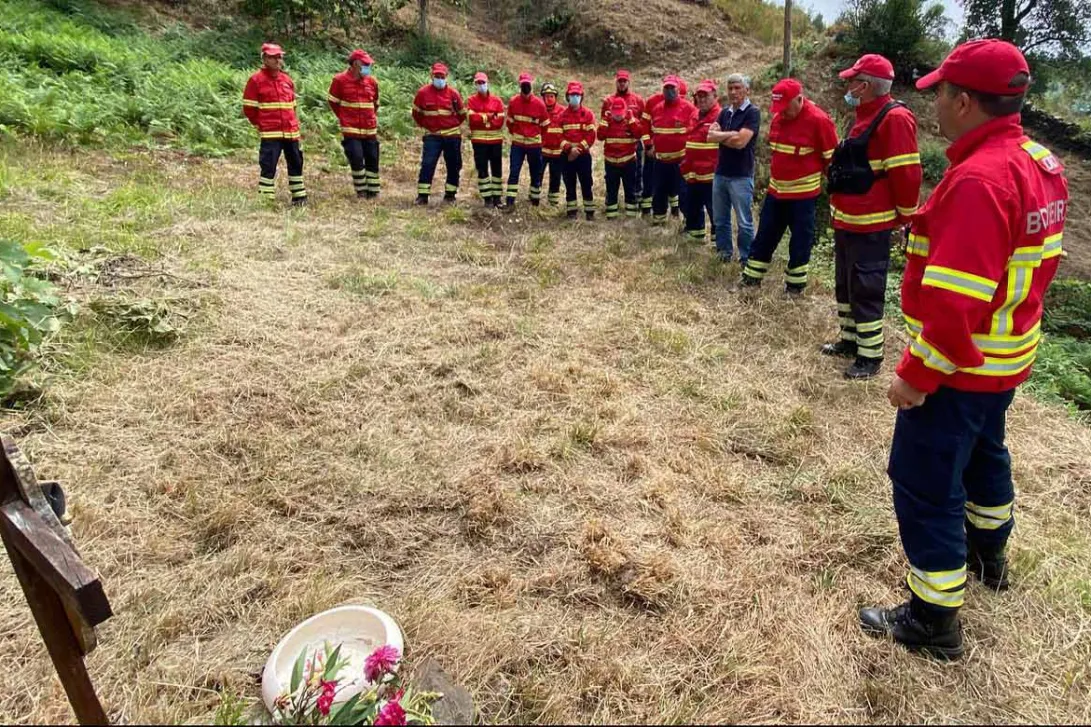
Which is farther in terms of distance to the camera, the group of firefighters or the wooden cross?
the group of firefighters

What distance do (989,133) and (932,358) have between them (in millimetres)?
738

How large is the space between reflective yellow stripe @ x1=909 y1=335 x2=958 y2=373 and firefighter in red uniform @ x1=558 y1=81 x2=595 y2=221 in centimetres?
707

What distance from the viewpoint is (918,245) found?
7.61 ft

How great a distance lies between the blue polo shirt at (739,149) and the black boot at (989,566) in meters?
4.39

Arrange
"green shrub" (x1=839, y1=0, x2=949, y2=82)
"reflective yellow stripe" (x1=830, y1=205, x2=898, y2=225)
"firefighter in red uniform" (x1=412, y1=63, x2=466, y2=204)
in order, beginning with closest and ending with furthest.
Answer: "reflective yellow stripe" (x1=830, y1=205, x2=898, y2=225)
"firefighter in red uniform" (x1=412, y1=63, x2=466, y2=204)
"green shrub" (x1=839, y1=0, x2=949, y2=82)

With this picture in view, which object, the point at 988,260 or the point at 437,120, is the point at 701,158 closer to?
the point at 437,120

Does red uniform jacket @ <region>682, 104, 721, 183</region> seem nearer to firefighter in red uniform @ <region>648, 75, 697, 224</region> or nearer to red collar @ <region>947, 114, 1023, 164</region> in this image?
firefighter in red uniform @ <region>648, 75, 697, 224</region>

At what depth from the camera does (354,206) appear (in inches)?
320

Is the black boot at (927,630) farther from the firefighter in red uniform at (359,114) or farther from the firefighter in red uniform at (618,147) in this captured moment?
the firefighter in red uniform at (359,114)

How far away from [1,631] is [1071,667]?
3.77 meters

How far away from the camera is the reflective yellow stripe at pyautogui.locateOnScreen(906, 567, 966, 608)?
2199mm

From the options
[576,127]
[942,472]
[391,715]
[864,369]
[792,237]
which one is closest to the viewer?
[391,715]

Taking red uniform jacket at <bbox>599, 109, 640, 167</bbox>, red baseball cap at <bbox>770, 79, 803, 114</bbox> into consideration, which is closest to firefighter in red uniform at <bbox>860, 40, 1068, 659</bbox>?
red baseball cap at <bbox>770, 79, 803, 114</bbox>

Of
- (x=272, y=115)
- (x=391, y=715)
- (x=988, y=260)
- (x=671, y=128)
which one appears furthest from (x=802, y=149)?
(x=272, y=115)
